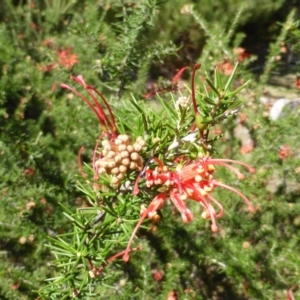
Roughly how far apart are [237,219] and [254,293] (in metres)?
0.35

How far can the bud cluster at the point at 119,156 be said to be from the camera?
2.68 feet

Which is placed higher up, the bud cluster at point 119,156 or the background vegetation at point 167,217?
the bud cluster at point 119,156

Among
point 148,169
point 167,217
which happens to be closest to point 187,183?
point 148,169

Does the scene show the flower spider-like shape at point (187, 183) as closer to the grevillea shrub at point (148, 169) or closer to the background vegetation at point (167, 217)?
the grevillea shrub at point (148, 169)

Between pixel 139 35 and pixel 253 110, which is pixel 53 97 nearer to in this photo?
pixel 139 35

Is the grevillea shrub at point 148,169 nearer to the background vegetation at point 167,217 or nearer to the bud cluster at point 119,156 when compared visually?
the bud cluster at point 119,156

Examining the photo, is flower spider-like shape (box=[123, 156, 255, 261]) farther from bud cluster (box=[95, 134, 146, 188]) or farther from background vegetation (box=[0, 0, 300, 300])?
background vegetation (box=[0, 0, 300, 300])

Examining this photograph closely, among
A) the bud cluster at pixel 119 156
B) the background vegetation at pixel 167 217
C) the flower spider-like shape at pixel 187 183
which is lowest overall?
the background vegetation at pixel 167 217

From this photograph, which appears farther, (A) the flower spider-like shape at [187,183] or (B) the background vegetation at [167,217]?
(B) the background vegetation at [167,217]

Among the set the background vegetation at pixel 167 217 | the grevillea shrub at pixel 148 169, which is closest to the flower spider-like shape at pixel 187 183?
the grevillea shrub at pixel 148 169

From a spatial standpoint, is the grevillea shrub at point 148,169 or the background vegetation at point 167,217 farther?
the background vegetation at point 167,217

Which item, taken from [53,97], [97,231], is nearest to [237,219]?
[97,231]

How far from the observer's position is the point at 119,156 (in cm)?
81

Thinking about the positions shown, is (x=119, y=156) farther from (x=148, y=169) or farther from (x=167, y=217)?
(x=167, y=217)
